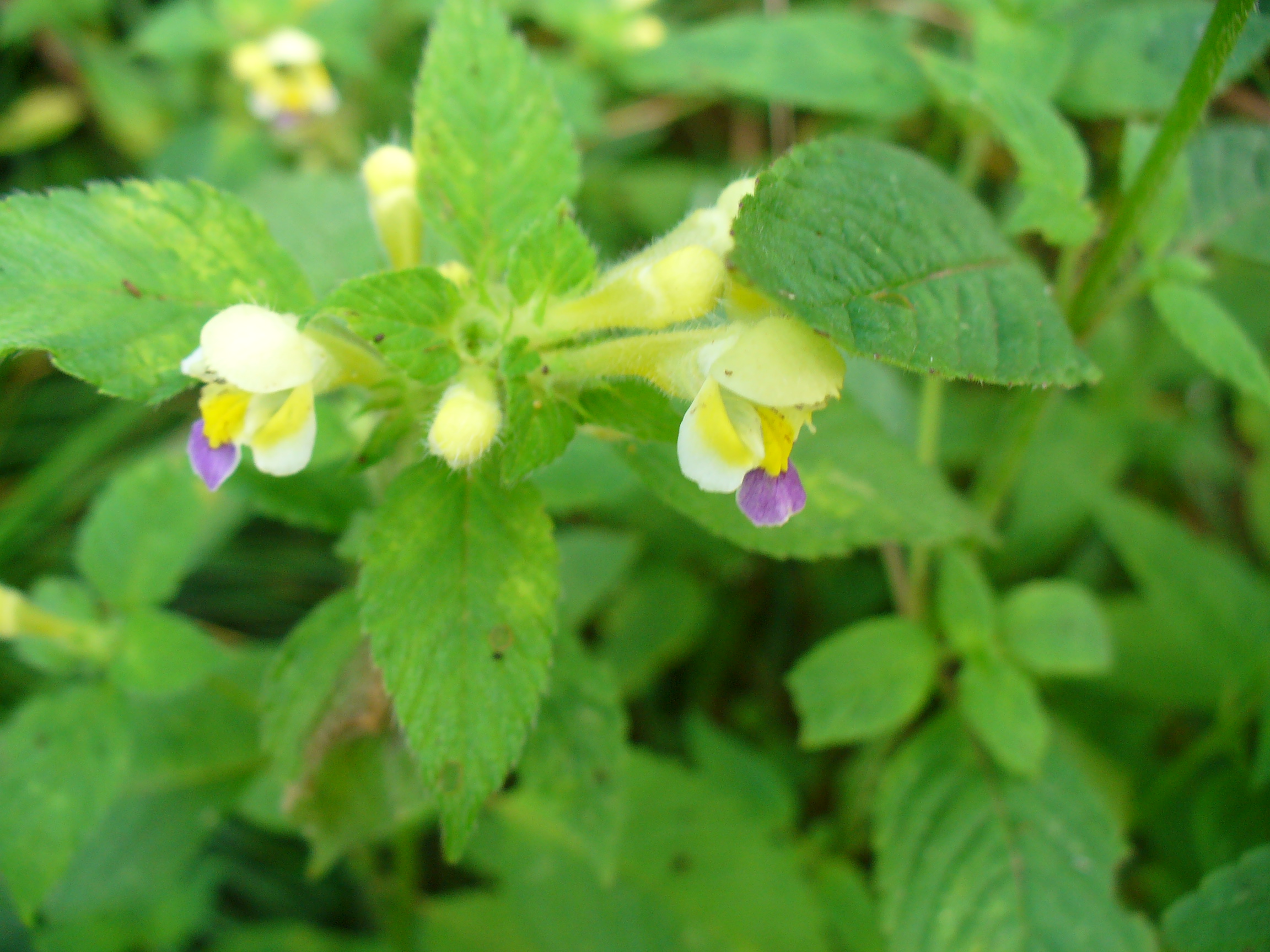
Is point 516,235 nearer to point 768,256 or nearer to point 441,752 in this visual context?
point 768,256

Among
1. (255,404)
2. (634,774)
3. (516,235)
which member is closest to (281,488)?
(255,404)

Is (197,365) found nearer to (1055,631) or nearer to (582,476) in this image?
(582,476)

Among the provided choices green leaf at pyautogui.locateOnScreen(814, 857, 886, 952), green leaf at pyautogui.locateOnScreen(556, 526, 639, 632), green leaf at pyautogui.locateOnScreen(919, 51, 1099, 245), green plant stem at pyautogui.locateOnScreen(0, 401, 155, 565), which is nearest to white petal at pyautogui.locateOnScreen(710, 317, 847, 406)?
green leaf at pyautogui.locateOnScreen(919, 51, 1099, 245)

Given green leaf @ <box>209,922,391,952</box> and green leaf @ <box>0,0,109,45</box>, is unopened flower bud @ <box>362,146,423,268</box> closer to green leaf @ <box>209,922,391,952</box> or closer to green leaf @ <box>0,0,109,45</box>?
green leaf @ <box>209,922,391,952</box>

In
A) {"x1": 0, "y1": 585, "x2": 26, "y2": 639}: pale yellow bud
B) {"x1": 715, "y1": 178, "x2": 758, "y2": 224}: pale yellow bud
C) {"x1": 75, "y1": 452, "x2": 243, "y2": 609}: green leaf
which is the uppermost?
{"x1": 715, "y1": 178, "x2": 758, "y2": 224}: pale yellow bud

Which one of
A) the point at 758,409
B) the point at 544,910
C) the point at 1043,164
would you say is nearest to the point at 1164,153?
the point at 1043,164

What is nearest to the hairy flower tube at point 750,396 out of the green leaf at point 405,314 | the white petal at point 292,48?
the green leaf at point 405,314
